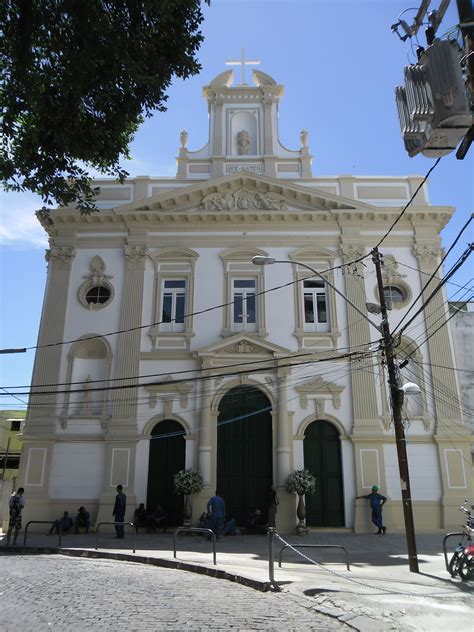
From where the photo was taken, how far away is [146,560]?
1292 centimetres

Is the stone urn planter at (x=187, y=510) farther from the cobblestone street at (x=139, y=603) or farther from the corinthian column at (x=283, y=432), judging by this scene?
the cobblestone street at (x=139, y=603)

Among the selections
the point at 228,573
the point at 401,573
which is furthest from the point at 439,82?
the point at 401,573

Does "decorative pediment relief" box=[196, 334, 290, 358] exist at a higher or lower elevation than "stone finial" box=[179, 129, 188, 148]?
lower

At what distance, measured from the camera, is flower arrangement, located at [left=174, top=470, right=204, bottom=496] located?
62.8 ft

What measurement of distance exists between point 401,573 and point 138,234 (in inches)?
650

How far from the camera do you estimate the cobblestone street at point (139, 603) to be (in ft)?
22.8

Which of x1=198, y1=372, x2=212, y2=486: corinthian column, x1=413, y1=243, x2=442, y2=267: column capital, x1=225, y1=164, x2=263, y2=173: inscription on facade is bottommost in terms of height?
x1=198, y1=372, x2=212, y2=486: corinthian column

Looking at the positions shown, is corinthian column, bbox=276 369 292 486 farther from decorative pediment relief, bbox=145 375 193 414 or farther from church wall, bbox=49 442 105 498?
church wall, bbox=49 442 105 498

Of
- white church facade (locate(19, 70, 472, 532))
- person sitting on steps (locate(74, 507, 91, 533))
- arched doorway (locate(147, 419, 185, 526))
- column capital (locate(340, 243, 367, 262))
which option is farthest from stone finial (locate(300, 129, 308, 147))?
person sitting on steps (locate(74, 507, 91, 533))

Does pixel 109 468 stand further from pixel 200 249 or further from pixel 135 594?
pixel 135 594

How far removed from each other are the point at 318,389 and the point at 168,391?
5.57 meters

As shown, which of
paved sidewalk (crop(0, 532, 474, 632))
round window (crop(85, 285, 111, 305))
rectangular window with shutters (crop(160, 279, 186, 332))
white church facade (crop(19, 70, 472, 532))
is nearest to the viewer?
paved sidewalk (crop(0, 532, 474, 632))

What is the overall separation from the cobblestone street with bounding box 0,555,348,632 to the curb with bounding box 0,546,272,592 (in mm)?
191

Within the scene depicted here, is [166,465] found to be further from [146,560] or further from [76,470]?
[146,560]
